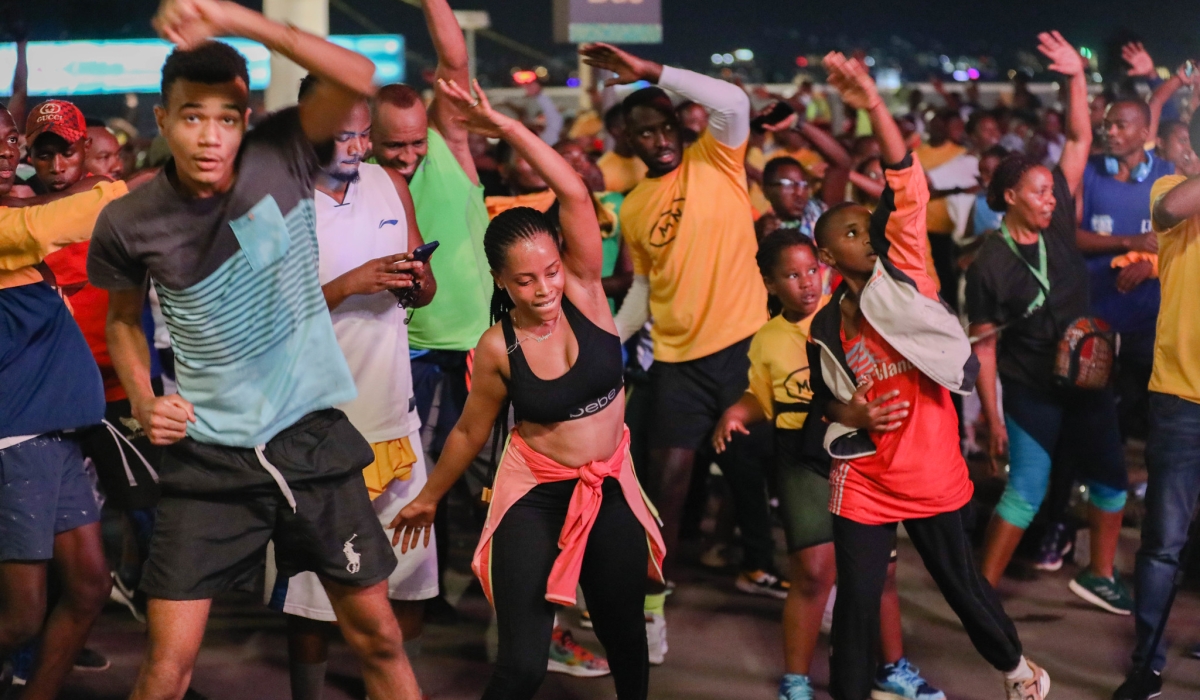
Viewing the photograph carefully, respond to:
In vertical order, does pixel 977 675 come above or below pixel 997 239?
below

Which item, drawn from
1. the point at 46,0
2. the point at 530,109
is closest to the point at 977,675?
the point at 530,109

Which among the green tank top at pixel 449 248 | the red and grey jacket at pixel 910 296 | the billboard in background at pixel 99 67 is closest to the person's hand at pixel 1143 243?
the red and grey jacket at pixel 910 296

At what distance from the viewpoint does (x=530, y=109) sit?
1465cm

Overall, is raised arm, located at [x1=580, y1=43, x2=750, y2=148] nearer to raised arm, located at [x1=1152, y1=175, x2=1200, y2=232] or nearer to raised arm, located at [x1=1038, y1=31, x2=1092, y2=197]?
raised arm, located at [x1=1038, y1=31, x2=1092, y2=197]

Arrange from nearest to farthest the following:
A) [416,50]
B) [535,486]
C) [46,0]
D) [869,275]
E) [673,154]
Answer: [535,486]
[869,275]
[673,154]
[46,0]
[416,50]

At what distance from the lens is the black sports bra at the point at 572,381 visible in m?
3.77

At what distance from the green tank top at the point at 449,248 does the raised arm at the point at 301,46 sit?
1.61 meters

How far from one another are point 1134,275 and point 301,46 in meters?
4.56

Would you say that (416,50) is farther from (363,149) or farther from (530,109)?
(363,149)

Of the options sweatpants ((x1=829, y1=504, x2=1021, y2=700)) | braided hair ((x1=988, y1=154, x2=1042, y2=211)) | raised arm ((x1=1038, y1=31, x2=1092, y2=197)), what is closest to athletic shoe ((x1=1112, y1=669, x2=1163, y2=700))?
sweatpants ((x1=829, y1=504, x2=1021, y2=700))

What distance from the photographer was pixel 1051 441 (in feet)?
18.0

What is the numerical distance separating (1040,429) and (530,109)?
33.1ft

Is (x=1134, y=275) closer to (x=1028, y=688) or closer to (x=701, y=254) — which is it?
(x=701, y=254)

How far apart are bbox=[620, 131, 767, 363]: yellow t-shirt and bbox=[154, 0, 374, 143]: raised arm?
2491mm
